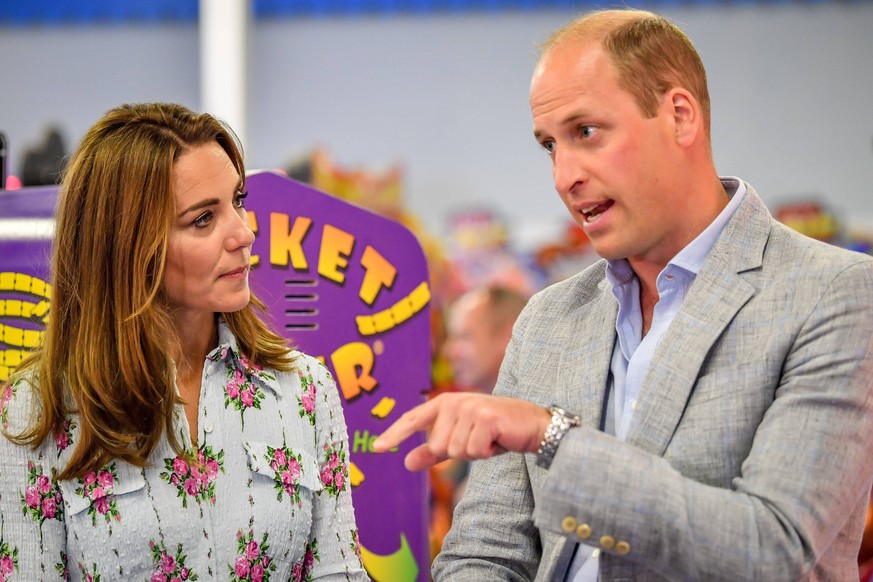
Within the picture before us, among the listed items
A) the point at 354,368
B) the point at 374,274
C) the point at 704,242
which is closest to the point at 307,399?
the point at 354,368

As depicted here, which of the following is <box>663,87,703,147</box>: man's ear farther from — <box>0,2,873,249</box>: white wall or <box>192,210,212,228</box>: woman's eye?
<box>0,2,873,249</box>: white wall

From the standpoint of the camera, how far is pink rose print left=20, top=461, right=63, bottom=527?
134cm

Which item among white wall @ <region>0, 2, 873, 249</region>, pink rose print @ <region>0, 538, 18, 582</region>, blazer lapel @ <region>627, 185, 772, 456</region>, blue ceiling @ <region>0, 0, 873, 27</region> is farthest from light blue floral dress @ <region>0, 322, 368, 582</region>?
blue ceiling @ <region>0, 0, 873, 27</region>

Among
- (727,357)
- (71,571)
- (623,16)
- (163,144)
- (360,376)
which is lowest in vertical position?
(71,571)

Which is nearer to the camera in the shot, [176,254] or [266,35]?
[176,254]

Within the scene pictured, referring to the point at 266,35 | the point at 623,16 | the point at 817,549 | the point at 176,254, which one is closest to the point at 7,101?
the point at 266,35

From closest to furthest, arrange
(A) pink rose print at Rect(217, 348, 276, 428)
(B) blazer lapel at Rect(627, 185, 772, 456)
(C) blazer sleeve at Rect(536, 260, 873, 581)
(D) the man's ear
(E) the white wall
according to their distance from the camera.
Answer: (C) blazer sleeve at Rect(536, 260, 873, 581)
(B) blazer lapel at Rect(627, 185, 772, 456)
(D) the man's ear
(A) pink rose print at Rect(217, 348, 276, 428)
(E) the white wall

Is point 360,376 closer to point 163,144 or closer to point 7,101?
point 163,144

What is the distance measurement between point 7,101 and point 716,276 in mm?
4908

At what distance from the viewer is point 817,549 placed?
106 centimetres

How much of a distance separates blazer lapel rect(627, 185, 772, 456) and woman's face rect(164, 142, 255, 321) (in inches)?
24.3

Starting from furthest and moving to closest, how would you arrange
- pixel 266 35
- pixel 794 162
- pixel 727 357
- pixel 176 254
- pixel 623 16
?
pixel 266 35 < pixel 794 162 < pixel 176 254 < pixel 623 16 < pixel 727 357

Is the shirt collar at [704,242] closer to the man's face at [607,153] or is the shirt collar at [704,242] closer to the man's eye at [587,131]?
the man's face at [607,153]

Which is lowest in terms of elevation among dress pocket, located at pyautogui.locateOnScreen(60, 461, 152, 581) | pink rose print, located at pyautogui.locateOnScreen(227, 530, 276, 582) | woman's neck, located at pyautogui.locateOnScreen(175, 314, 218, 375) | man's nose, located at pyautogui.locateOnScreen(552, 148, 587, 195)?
pink rose print, located at pyautogui.locateOnScreen(227, 530, 276, 582)
